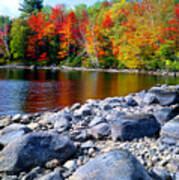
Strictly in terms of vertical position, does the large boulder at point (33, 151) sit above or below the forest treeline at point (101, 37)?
below

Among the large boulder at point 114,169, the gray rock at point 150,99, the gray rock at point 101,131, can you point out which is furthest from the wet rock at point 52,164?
the gray rock at point 150,99

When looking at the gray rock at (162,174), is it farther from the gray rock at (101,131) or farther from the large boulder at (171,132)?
the gray rock at (101,131)

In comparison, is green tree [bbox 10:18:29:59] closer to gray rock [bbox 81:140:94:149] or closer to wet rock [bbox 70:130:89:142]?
wet rock [bbox 70:130:89:142]

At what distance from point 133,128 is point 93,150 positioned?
0.92 m

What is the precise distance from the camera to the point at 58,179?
101 inches

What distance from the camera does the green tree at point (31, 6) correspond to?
4047cm

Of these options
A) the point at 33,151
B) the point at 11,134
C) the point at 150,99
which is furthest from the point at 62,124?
the point at 150,99

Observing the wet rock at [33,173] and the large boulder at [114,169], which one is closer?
the large boulder at [114,169]

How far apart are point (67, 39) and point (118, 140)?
103 ft

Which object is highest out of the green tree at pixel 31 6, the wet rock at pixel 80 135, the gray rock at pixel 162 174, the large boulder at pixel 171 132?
the green tree at pixel 31 6

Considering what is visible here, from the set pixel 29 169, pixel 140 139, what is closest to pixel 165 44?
pixel 140 139

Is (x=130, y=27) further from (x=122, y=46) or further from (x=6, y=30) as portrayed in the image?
(x=6, y=30)

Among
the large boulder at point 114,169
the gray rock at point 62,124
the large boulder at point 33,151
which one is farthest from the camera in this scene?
the gray rock at point 62,124

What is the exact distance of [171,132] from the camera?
388 centimetres
